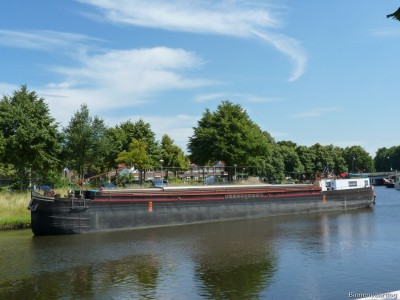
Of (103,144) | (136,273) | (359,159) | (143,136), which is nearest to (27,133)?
(103,144)

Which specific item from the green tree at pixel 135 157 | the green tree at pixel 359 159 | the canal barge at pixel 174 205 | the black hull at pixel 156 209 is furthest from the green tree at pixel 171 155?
the green tree at pixel 359 159

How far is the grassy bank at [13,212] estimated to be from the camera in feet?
114

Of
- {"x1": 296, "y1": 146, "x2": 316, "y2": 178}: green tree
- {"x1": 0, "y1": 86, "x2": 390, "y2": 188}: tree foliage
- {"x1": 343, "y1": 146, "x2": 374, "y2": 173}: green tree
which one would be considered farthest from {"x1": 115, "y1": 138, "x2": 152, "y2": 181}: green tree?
{"x1": 343, "y1": 146, "x2": 374, "y2": 173}: green tree

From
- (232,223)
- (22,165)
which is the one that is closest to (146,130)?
(22,165)

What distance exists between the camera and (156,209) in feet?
119

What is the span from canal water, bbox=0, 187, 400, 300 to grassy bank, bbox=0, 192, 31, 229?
1751 millimetres

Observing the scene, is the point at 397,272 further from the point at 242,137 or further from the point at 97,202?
the point at 242,137

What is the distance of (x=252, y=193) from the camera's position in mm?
43750

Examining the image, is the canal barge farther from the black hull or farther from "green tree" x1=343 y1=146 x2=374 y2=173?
"green tree" x1=343 y1=146 x2=374 y2=173

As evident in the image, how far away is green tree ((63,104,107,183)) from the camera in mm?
51188

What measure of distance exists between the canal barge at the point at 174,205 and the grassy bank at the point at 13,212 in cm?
396

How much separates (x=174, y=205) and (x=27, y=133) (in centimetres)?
1535

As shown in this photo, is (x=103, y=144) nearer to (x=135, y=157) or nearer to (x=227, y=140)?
(x=135, y=157)

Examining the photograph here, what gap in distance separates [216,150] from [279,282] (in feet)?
151
